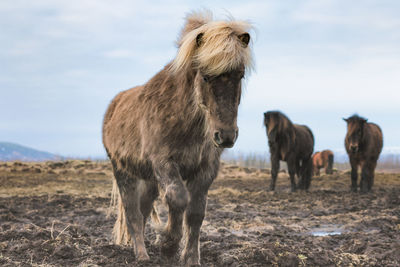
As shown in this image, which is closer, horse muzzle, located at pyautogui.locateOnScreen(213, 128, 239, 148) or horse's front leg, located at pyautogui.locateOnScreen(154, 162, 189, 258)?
horse muzzle, located at pyautogui.locateOnScreen(213, 128, 239, 148)

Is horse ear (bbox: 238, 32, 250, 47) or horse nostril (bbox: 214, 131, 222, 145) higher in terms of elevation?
horse ear (bbox: 238, 32, 250, 47)

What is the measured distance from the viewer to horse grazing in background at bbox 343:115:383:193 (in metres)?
12.7

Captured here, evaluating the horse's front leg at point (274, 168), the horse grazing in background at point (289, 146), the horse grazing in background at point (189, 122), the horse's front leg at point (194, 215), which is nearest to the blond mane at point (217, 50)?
the horse grazing in background at point (189, 122)

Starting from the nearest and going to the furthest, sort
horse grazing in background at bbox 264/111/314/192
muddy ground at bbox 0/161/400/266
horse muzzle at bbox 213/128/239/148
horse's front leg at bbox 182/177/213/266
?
horse muzzle at bbox 213/128/239/148, horse's front leg at bbox 182/177/213/266, muddy ground at bbox 0/161/400/266, horse grazing in background at bbox 264/111/314/192

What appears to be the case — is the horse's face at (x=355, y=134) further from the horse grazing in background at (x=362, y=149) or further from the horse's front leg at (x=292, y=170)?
the horse's front leg at (x=292, y=170)

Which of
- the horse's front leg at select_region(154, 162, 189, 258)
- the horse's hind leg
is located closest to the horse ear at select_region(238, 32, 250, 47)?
the horse's front leg at select_region(154, 162, 189, 258)

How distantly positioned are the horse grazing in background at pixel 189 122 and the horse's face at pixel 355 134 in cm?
947

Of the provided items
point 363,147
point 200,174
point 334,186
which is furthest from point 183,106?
point 334,186

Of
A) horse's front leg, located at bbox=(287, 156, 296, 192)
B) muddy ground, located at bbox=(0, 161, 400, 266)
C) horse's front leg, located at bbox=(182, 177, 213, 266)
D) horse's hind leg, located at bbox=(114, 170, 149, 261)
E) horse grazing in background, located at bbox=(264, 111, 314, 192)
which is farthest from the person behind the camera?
horse's front leg, located at bbox=(287, 156, 296, 192)

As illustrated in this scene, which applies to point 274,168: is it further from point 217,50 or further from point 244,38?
point 217,50

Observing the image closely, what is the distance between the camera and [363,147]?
13.1 meters

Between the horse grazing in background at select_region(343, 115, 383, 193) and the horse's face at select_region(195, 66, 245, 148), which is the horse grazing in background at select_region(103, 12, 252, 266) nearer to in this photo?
the horse's face at select_region(195, 66, 245, 148)

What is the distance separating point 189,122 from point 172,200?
27.1 inches

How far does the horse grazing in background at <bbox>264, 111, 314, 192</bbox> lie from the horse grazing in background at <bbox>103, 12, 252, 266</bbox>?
894 cm
